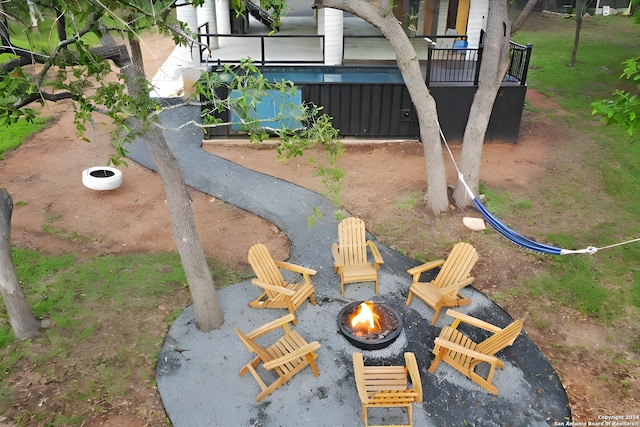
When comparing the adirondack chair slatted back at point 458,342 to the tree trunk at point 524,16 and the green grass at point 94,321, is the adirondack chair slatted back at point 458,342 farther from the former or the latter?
the tree trunk at point 524,16

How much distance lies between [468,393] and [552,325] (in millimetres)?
1946

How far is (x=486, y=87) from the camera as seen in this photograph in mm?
9578

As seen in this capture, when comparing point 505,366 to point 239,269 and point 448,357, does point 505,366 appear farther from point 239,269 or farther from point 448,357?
point 239,269

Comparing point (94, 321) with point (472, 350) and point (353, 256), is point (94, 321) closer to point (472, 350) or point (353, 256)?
point (353, 256)

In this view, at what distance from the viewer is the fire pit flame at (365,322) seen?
6746 mm

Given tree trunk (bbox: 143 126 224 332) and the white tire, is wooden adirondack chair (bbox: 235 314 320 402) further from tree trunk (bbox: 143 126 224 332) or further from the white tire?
the white tire

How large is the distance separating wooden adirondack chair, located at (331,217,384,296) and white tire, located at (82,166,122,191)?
510 cm

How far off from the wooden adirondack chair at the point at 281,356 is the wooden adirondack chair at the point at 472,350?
4.87 feet

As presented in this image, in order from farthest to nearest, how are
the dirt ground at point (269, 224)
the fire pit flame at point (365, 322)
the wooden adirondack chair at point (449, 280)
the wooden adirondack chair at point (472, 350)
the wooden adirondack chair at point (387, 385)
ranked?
the wooden adirondack chair at point (449, 280)
the fire pit flame at point (365, 322)
the dirt ground at point (269, 224)
the wooden adirondack chair at point (472, 350)
the wooden adirondack chair at point (387, 385)

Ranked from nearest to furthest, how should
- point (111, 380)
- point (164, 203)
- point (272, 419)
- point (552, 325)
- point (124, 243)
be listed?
point (272, 419) → point (111, 380) → point (552, 325) → point (124, 243) → point (164, 203)

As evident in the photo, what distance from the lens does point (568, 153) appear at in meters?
12.7

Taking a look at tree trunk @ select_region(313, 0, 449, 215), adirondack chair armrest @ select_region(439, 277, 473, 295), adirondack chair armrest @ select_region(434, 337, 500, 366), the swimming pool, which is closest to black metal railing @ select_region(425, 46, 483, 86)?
the swimming pool

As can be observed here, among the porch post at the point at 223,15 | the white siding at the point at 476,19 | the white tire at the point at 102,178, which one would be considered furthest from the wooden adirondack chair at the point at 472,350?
the porch post at the point at 223,15

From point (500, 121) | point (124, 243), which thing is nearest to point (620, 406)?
point (124, 243)
